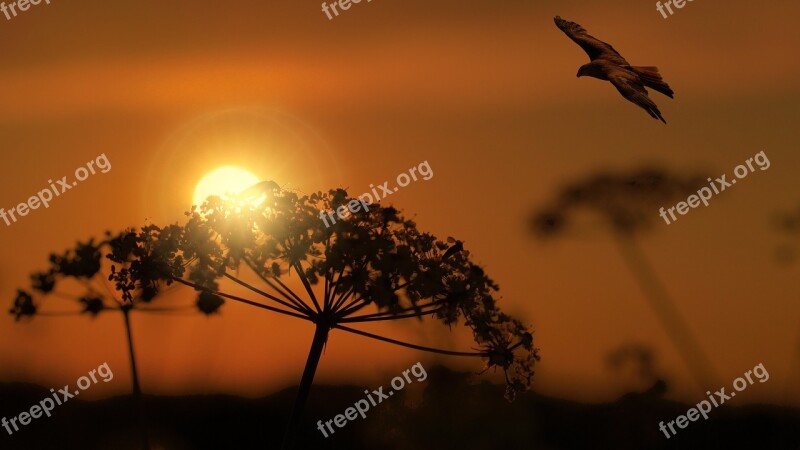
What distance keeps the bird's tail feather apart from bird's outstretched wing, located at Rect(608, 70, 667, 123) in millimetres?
167

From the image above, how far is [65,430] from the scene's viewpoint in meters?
14.8

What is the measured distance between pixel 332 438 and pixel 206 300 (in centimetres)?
638

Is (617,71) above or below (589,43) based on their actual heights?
below

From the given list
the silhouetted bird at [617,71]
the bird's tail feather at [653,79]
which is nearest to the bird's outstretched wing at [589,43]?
the silhouetted bird at [617,71]

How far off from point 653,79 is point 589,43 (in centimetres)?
299

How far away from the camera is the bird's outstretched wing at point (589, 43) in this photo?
1666 cm

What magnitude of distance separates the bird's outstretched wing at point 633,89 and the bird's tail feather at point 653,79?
17 cm

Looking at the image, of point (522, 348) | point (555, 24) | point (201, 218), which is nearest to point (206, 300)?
point (201, 218)

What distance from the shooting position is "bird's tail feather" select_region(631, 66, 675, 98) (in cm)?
1466

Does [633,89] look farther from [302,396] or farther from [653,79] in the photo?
[302,396]

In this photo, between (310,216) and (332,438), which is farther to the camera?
(332,438)

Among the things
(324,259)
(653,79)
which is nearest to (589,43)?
(653,79)

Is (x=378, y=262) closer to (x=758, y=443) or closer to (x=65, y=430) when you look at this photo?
(x=65, y=430)

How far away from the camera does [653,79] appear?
588 inches
